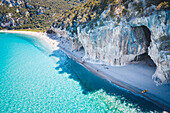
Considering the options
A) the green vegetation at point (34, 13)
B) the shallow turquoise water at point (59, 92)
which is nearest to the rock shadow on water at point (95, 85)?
the shallow turquoise water at point (59, 92)

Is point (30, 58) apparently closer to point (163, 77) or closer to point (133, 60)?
point (133, 60)

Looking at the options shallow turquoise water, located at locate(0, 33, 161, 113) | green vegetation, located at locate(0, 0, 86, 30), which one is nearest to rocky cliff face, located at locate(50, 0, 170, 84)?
shallow turquoise water, located at locate(0, 33, 161, 113)

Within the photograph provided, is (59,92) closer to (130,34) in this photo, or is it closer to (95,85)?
(95,85)

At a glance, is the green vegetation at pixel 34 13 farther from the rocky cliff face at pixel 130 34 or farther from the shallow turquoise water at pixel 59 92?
the rocky cliff face at pixel 130 34

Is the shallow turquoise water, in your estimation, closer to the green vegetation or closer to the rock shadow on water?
the rock shadow on water

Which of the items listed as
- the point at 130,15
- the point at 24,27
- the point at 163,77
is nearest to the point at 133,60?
Answer: the point at 163,77
